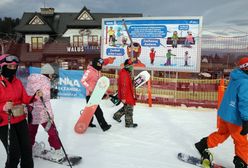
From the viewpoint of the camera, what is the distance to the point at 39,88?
4.36 m

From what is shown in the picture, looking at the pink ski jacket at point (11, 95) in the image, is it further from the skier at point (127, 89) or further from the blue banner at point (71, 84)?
the blue banner at point (71, 84)

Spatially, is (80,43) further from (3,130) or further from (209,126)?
(3,130)

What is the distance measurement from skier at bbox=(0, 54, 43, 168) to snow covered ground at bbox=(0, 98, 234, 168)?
3.06 feet

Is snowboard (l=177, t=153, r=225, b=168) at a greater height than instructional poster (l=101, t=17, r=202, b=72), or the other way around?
instructional poster (l=101, t=17, r=202, b=72)

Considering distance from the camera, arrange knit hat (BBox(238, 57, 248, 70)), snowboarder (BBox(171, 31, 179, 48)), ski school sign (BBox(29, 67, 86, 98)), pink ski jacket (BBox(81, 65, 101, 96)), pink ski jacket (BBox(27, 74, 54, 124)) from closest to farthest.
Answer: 1. knit hat (BBox(238, 57, 248, 70))
2. pink ski jacket (BBox(27, 74, 54, 124))
3. pink ski jacket (BBox(81, 65, 101, 96))
4. ski school sign (BBox(29, 67, 86, 98))
5. snowboarder (BBox(171, 31, 179, 48))

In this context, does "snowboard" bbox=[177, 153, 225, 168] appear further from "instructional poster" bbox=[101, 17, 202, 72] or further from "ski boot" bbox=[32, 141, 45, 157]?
"instructional poster" bbox=[101, 17, 202, 72]

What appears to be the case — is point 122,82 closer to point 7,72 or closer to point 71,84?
point 7,72

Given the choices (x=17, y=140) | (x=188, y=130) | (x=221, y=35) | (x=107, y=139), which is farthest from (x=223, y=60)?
(x=17, y=140)

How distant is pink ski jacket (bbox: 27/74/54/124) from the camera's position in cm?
434

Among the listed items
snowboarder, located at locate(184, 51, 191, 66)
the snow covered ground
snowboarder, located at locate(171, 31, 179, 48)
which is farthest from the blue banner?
snowboarder, located at locate(184, 51, 191, 66)

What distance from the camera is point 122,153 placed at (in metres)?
5.25

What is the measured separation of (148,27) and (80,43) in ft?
73.2

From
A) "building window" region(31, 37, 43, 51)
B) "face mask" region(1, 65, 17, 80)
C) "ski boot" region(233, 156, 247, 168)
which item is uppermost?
"building window" region(31, 37, 43, 51)

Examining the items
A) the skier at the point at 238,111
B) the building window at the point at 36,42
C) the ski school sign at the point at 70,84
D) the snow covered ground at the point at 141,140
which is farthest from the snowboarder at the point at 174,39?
the building window at the point at 36,42
